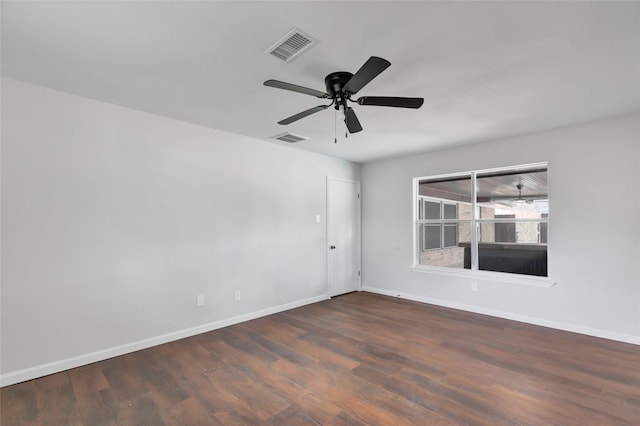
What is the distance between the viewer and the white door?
555 cm

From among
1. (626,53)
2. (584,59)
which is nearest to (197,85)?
(584,59)

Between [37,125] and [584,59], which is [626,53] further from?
[37,125]

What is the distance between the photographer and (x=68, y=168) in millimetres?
2908

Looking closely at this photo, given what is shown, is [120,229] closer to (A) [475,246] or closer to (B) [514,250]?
(A) [475,246]

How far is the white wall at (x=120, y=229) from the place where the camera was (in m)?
2.68

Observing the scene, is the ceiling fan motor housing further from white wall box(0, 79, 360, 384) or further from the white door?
the white door

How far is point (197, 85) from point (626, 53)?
3454 mm

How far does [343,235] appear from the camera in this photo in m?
5.80

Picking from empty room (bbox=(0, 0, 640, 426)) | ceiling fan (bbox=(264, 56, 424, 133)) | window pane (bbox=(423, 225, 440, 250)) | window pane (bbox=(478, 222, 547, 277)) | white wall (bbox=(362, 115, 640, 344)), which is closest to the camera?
ceiling fan (bbox=(264, 56, 424, 133))

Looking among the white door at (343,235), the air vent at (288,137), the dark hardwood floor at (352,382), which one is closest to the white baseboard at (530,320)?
the dark hardwood floor at (352,382)

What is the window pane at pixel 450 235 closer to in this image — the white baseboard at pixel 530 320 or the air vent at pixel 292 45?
the white baseboard at pixel 530 320

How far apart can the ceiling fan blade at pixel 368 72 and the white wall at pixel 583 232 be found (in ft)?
10.8

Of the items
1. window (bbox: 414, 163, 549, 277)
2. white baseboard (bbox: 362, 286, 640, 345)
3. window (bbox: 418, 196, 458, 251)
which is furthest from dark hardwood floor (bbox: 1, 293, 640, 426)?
window (bbox: 418, 196, 458, 251)

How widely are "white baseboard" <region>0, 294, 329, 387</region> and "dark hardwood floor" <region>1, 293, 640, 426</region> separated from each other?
78 millimetres
